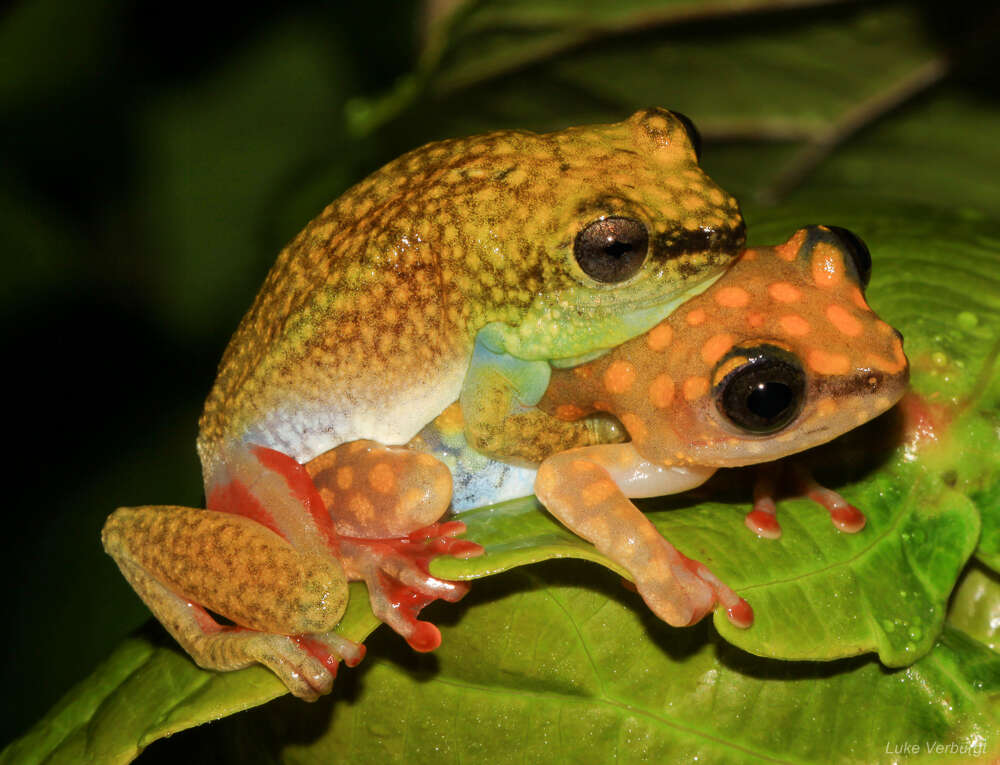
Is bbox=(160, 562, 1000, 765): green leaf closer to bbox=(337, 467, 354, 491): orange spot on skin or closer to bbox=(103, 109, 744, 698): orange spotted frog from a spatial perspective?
bbox=(103, 109, 744, 698): orange spotted frog

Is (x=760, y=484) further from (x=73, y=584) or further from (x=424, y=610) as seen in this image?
(x=73, y=584)

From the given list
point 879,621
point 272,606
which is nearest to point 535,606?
point 272,606

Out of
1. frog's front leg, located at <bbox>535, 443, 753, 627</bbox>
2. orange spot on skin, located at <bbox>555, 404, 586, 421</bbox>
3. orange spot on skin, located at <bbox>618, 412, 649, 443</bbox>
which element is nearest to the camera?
frog's front leg, located at <bbox>535, 443, 753, 627</bbox>

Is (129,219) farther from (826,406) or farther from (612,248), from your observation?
(826,406)

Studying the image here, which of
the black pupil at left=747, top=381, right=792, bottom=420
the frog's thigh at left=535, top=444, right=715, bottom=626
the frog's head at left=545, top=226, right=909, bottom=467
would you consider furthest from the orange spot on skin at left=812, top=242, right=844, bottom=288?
the frog's thigh at left=535, top=444, right=715, bottom=626

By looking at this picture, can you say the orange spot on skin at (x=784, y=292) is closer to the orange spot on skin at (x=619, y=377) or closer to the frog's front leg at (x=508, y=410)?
the orange spot on skin at (x=619, y=377)

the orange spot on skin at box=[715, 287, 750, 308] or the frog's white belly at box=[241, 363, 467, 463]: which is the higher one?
the frog's white belly at box=[241, 363, 467, 463]

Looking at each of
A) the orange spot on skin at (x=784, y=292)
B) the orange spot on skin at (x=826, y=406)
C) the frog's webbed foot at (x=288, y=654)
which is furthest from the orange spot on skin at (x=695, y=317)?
the frog's webbed foot at (x=288, y=654)
